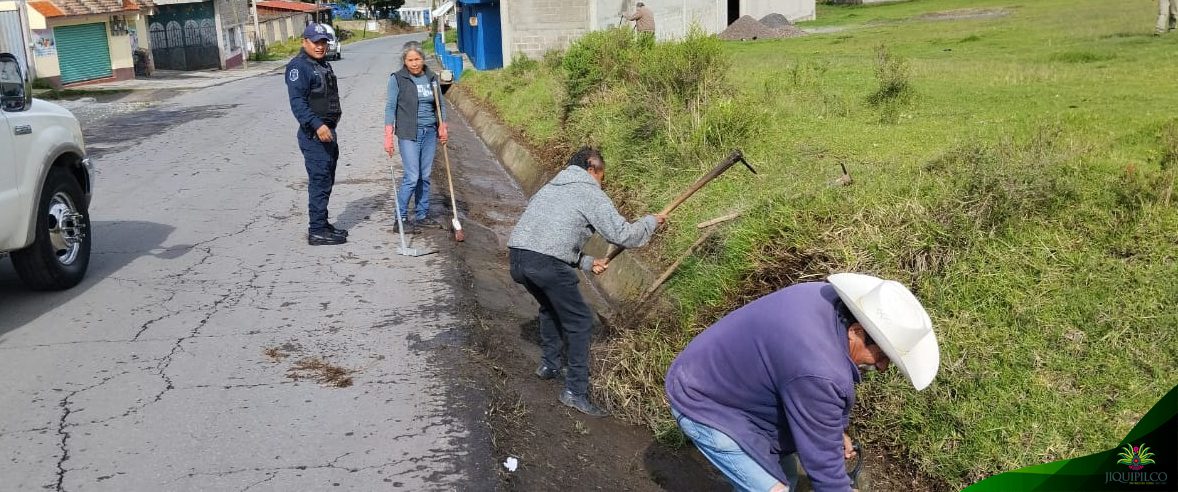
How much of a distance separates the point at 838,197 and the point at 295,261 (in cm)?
441

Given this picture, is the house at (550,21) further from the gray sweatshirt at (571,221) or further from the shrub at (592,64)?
the gray sweatshirt at (571,221)

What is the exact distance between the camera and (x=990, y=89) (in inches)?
513

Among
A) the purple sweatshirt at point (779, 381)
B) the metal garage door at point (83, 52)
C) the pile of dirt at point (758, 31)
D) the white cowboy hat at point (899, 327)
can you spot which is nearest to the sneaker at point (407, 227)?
the purple sweatshirt at point (779, 381)

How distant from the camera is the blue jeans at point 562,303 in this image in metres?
5.70

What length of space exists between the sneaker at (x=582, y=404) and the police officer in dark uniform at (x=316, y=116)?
370 cm

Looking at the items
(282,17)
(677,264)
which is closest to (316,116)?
(677,264)

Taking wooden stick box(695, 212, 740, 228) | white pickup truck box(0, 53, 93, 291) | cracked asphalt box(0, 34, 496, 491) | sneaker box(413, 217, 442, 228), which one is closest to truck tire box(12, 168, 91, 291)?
white pickup truck box(0, 53, 93, 291)

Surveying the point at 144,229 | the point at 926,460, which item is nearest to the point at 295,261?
the point at 144,229

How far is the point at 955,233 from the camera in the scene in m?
5.98

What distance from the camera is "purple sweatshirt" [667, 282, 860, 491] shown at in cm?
330

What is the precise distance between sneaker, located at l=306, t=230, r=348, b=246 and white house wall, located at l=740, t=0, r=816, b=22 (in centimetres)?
3318

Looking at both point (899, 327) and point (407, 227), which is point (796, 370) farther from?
point (407, 227)

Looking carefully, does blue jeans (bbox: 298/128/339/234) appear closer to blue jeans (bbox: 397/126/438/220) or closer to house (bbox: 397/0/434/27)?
blue jeans (bbox: 397/126/438/220)

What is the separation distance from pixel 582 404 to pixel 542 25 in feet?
81.8
